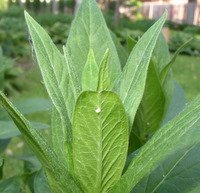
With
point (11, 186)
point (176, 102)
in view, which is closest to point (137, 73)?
point (11, 186)

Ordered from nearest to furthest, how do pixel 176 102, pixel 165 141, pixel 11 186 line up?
pixel 165 141, pixel 11 186, pixel 176 102

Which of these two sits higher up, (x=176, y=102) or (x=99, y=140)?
(x=99, y=140)

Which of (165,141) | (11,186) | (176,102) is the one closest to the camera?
(165,141)

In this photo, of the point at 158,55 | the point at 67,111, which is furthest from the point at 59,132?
the point at 158,55

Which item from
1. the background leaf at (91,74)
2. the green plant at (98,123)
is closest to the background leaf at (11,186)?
the green plant at (98,123)

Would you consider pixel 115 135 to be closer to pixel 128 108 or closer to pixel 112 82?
pixel 128 108

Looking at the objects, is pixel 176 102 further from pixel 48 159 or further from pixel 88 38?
pixel 48 159

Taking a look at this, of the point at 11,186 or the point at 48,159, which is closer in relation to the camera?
the point at 48,159

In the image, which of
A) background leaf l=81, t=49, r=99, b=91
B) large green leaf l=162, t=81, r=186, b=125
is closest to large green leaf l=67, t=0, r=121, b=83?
Answer: background leaf l=81, t=49, r=99, b=91
